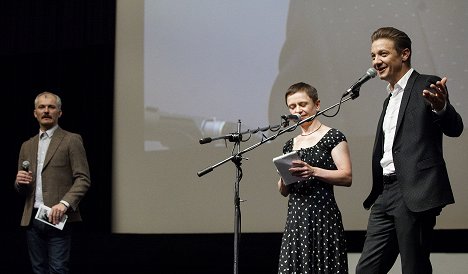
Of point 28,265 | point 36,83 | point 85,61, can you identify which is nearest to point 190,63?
point 85,61

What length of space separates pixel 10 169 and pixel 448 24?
364 cm

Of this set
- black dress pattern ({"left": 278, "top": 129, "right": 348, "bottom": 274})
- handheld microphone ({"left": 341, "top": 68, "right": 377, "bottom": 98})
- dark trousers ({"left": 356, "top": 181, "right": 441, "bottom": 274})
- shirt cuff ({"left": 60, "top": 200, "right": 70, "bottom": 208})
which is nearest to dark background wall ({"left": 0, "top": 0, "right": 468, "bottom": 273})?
shirt cuff ({"left": 60, "top": 200, "right": 70, "bottom": 208})

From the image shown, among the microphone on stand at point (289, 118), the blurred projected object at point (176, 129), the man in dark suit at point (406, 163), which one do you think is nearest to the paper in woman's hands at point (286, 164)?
the microphone on stand at point (289, 118)

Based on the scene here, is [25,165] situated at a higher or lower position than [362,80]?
lower

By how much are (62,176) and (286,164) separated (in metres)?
1.58

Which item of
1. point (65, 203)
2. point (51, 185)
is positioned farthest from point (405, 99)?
point (51, 185)

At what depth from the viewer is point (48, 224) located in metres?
3.93

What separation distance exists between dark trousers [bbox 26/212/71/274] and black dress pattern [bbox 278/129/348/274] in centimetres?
136

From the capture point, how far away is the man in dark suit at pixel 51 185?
394cm

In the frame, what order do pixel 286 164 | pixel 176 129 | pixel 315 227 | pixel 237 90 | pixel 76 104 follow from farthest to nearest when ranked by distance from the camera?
pixel 76 104, pixel 176 129, pixel 237 90, pixel 315 227, pixel 286 164

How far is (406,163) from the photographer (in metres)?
2.77

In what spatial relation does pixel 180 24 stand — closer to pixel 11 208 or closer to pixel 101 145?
pixel 101 145

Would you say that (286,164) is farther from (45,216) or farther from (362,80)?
(45,216)

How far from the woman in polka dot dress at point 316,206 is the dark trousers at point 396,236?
1.07 ft
